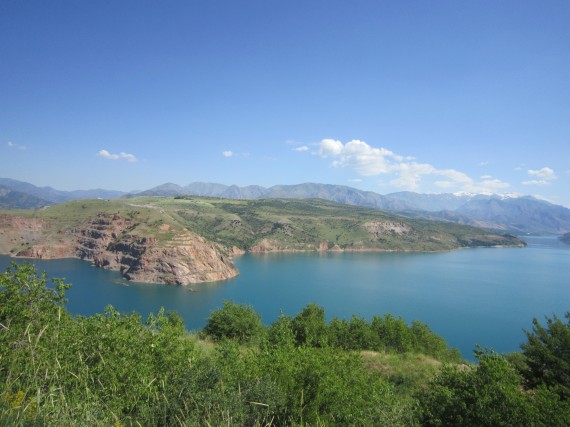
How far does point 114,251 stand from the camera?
5054 inches

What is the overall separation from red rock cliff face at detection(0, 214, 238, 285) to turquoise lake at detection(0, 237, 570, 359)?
5.09m

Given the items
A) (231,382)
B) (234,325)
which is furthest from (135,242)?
(231,382)

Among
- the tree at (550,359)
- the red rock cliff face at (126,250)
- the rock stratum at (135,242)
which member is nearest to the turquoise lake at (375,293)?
the red rock cliff face at (126,250)

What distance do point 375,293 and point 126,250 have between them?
8850cm

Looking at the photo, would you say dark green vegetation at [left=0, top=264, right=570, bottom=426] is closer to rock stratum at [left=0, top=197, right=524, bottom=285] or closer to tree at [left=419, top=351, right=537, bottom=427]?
tree at [left=419, top=351, right=537, bottom=427]

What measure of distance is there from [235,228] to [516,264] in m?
141

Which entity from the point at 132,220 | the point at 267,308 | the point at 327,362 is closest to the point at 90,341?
the point at 327,362

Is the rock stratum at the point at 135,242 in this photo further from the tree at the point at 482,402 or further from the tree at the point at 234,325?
the tree at the point at 482,402

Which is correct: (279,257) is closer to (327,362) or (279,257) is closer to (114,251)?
(114,251)

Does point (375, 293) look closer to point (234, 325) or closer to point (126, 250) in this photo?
point (234, 325)

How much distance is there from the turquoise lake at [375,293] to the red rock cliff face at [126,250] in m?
5.09

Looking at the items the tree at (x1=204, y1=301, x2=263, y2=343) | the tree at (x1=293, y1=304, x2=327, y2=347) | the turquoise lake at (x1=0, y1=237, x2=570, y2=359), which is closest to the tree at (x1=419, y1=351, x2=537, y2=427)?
the tree at (x1=293, y1=304, x2=327, y2=347)

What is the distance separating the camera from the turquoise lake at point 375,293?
7612cm

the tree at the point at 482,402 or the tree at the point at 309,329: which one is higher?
the tree at the point at 482,402
